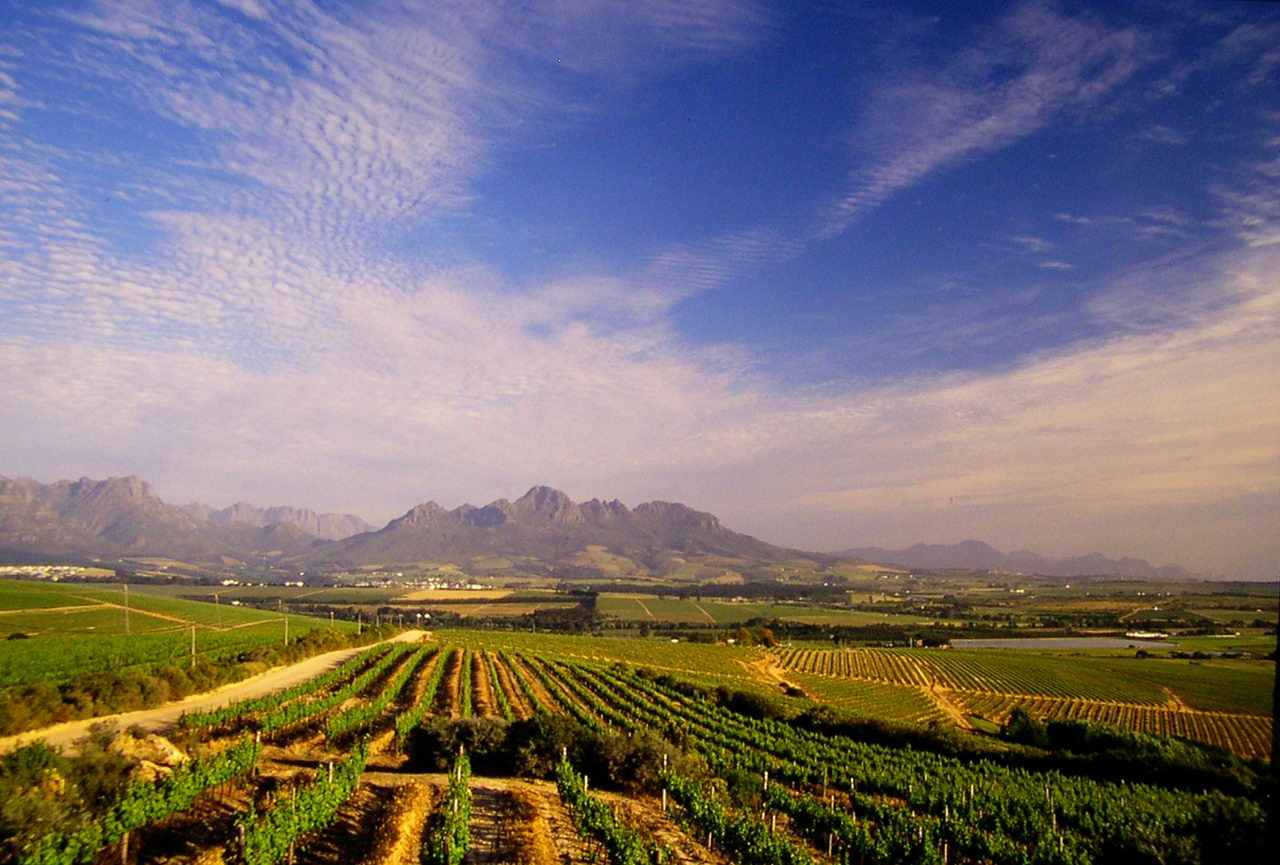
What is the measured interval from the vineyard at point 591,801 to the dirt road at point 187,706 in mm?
3706

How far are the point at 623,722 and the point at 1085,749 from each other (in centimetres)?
2432

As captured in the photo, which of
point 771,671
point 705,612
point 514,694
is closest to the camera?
point 514,694

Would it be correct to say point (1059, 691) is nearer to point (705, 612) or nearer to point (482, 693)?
point (482, 693)

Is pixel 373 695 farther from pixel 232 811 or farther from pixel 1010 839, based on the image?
pixel 1010 839

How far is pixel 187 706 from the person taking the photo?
34.8 metres

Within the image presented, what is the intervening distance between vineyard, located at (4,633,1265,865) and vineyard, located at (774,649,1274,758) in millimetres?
23307

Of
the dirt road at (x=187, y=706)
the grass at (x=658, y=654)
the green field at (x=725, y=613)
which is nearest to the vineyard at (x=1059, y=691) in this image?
the grass at (x=658, y=654)

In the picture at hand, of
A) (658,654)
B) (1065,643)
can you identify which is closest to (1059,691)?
(658,654)

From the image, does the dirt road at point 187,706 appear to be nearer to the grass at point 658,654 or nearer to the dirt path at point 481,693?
the dirt path at point 481,693

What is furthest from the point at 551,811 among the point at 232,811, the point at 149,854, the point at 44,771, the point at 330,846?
the point at 44,771

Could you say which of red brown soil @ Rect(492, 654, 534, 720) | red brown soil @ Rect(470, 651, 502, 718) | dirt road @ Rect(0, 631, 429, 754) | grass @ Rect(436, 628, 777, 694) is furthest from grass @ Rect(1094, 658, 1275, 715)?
dirt road @ Rect(0, 631, 429, 754)

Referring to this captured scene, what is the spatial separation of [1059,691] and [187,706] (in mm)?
67352

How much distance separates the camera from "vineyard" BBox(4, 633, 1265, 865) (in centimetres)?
1350

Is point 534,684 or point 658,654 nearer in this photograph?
point 534,684
